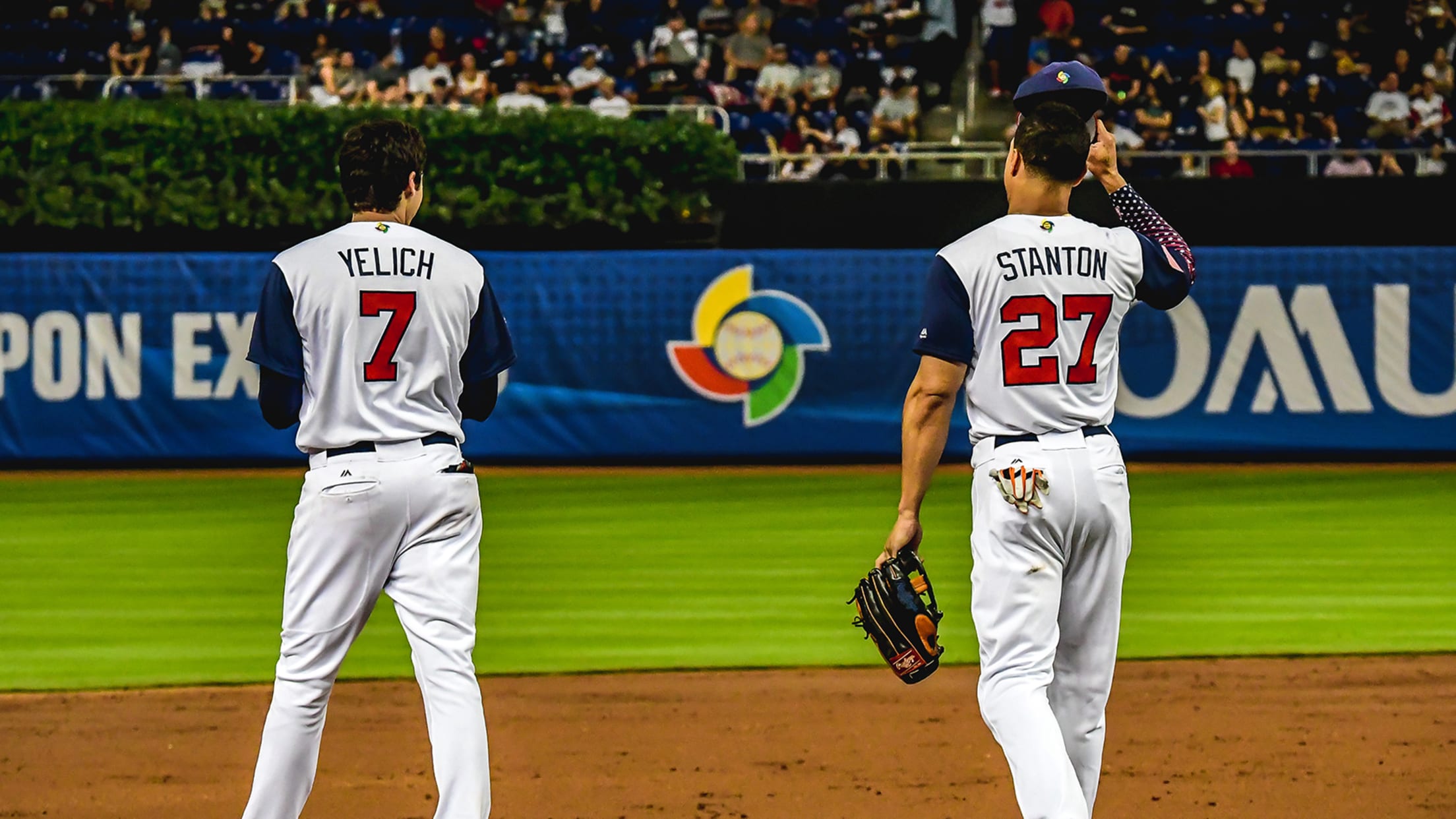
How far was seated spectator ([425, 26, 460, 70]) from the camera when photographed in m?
18.6

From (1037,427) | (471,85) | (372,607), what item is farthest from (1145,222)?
(471,85)

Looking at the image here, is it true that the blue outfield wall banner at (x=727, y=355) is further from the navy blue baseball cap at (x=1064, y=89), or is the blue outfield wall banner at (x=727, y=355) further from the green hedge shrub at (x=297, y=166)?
the navy blue baseball cap at (x=1064, y=89)

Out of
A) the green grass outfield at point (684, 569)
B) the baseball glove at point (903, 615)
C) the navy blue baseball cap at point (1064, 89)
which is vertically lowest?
the green grass outfield at point (684, 569)

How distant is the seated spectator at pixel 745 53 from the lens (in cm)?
1936

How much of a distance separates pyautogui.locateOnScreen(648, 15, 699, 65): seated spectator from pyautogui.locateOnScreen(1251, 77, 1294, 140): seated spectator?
6.10 meters

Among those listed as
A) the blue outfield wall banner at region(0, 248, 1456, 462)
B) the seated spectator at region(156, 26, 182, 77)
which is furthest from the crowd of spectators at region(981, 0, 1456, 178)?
the seated spectator at region(156, 26, 182, 77)

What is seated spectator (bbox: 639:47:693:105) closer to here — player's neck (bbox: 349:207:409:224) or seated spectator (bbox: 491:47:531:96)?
seated spectator (bbox: 491:47:531:96)

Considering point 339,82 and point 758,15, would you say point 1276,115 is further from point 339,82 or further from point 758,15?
point 339,82

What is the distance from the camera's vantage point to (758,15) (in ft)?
64.4

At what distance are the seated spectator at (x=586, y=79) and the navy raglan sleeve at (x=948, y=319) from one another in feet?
48.5

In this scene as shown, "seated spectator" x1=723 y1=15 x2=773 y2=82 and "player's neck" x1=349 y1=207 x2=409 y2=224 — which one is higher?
"seated spectator" x1=723 y1=15 x2=773 y2=82

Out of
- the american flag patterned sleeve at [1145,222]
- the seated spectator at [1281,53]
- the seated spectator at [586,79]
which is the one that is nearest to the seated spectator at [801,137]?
the seated spectator at [586,79]

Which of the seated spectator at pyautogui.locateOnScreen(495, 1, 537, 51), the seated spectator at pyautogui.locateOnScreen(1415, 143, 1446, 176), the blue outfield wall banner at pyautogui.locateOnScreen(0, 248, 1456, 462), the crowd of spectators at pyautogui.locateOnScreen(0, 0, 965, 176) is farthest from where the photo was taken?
the seated spectator at pyautogui.locateOnScreen(495, 1, 537, 51)

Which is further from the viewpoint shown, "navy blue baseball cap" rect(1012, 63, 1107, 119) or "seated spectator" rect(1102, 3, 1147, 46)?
"seated spectator" rect(1102, 3, 1147, 46)
